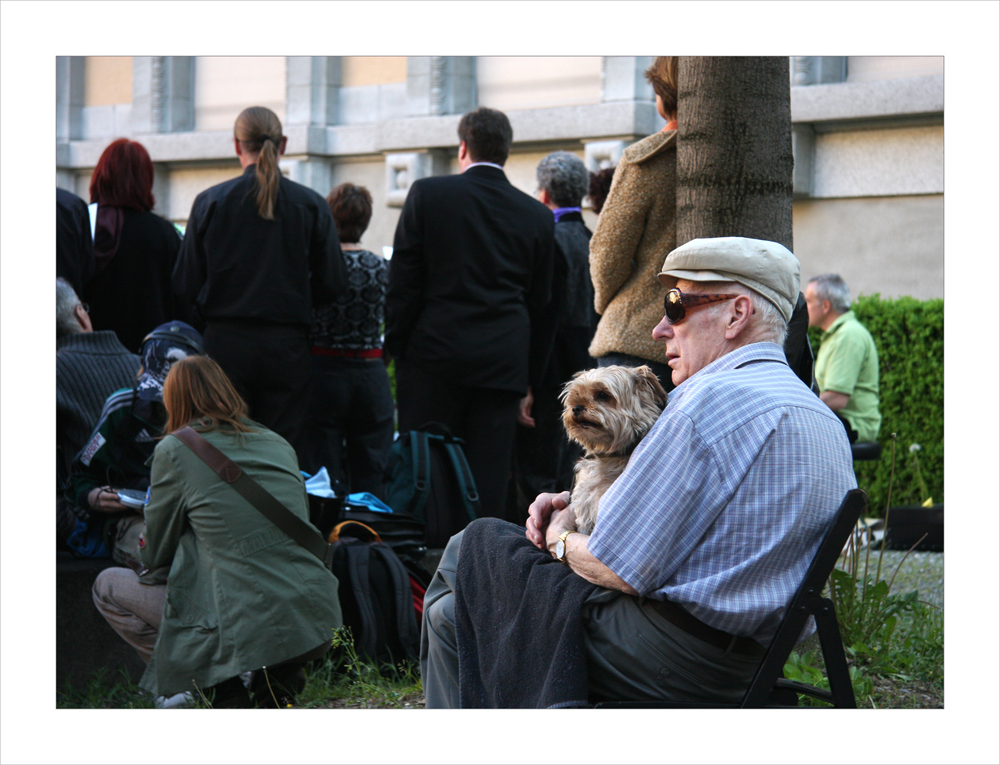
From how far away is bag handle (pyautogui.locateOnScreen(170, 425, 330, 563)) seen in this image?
403 centimetres

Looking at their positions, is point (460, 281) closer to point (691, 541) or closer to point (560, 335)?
point (560, 335)

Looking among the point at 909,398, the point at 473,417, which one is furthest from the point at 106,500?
the point at 909,398

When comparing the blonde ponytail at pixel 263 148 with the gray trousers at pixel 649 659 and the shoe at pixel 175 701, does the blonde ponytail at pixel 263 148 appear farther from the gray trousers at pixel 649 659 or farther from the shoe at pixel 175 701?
the gray trousers at pixel 649 659

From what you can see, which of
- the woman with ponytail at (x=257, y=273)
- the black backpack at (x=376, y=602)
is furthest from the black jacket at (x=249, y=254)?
the black backpack at (x=376, y=602)

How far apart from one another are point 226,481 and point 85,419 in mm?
1270

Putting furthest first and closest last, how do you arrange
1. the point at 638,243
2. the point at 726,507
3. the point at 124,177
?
1. the point at 124,177
2. the point at 638,243
3. the point at 726,507

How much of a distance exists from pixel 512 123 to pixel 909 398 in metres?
5.41

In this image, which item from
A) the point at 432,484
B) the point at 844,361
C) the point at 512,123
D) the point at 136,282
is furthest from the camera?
the point at 512,123

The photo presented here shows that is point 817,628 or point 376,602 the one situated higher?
point 817,628

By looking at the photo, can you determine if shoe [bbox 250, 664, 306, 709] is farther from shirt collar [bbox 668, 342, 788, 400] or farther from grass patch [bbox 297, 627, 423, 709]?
shirt collar [bbox 668, 342, 788, 400]

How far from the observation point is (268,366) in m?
5.47

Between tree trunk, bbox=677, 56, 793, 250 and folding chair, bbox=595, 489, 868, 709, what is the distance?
175 cm

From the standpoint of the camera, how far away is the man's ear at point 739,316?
9.13ft
